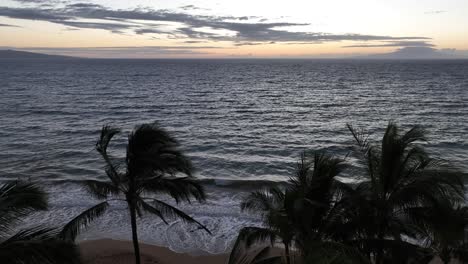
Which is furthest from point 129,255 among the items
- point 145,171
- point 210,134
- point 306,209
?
point 210,134

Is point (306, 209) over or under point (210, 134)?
over

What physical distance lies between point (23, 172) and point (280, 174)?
1722 centimetres

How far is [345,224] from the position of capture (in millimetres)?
9656

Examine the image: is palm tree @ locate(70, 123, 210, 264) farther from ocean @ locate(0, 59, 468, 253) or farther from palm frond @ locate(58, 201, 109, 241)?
ocean @ locate(0, 59, 468, 253)

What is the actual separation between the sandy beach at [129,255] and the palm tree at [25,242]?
381 inches

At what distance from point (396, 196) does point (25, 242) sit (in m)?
7.18

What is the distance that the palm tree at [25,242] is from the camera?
605cm

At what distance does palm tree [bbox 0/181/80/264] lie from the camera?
19.8ft

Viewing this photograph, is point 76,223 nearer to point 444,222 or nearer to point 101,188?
point 101,188

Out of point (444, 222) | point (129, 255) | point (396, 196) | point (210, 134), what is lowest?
point (210, 134)

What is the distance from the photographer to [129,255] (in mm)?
16312

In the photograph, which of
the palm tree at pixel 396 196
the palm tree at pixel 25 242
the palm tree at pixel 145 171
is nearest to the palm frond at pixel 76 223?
the palm tree at pixel 145 171

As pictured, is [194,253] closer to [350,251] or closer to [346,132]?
[350,251]

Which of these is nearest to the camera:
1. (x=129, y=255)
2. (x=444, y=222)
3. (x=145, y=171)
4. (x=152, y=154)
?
(x=444, y=222)
